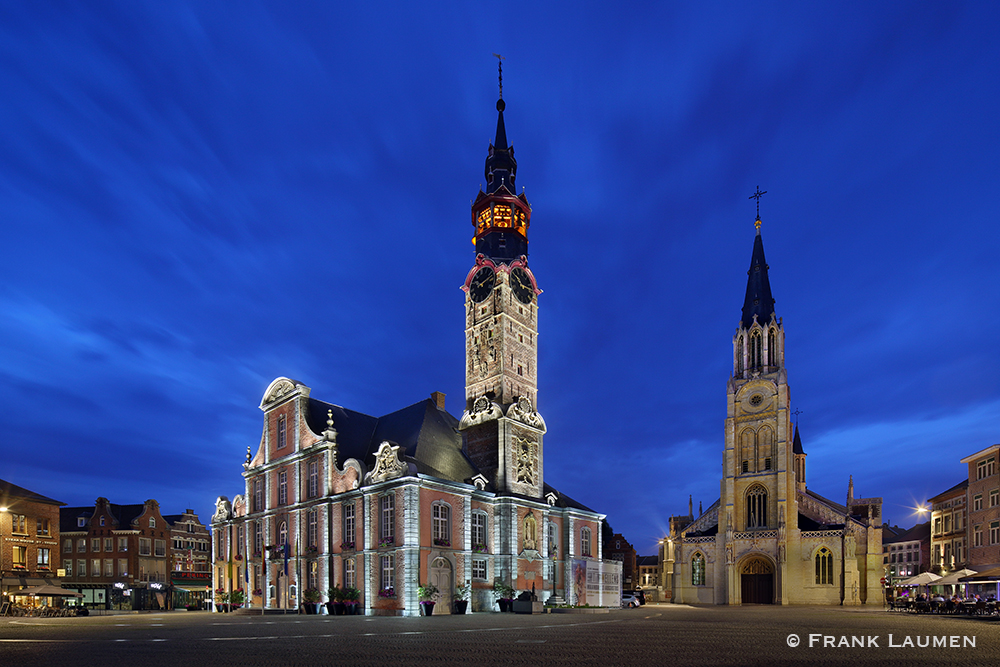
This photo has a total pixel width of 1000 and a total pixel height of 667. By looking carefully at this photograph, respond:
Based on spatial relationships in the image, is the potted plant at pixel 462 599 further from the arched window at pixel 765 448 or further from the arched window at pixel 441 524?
the arched window at pixel 765 448

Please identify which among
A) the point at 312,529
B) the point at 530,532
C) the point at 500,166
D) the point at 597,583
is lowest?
the point at 597,583

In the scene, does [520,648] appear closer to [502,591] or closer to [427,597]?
[427,597]

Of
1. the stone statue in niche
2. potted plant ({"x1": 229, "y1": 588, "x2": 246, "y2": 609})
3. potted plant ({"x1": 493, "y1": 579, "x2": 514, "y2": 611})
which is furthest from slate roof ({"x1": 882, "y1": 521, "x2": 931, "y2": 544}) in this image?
potted plant ({"x1": 229, "y1": 588, "x2": 246, "y2": 609})

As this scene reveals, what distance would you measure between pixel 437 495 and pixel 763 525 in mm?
40488

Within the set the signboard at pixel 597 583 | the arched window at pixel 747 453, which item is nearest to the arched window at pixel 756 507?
the arched window at pixel 747 453

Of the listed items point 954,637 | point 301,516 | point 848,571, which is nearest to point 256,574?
point 301,516

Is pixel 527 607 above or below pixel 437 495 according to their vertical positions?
below

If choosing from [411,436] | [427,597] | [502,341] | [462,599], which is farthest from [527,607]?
[502,341]

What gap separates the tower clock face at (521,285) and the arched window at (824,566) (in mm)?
36401

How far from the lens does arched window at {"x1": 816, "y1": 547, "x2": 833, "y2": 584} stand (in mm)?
59531

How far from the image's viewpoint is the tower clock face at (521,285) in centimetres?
5391

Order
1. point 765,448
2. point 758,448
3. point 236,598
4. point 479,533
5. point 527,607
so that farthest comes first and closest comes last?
point 758,448 < point 765,448 < point 236,598 < point 479,533 < point 527,607

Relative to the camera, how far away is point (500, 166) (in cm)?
5897

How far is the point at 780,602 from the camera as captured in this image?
59656mm
